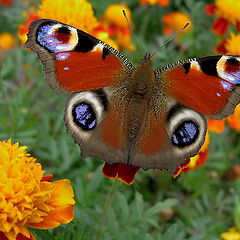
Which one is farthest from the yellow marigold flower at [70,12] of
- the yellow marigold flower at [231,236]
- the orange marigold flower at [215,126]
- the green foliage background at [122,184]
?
the yellow marigold flower at [231,236]

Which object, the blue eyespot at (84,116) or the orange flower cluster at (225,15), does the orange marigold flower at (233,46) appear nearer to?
the orange flower cluster at (225,15)

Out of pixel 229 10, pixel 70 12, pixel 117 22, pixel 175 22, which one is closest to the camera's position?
pixel 70 12

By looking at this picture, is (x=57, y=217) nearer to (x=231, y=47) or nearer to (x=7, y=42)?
(x=231, y=47)

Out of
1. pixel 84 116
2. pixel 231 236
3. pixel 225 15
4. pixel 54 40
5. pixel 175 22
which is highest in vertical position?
pixel 54 40

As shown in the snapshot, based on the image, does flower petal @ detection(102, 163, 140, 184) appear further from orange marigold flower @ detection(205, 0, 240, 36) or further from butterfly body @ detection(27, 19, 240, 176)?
orange marigold flower @ detection(205, 0, 240, 36)

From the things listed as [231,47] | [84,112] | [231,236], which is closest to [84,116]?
[84,112]

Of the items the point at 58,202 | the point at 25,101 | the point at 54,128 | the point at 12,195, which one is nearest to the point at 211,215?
the point at 54,128
